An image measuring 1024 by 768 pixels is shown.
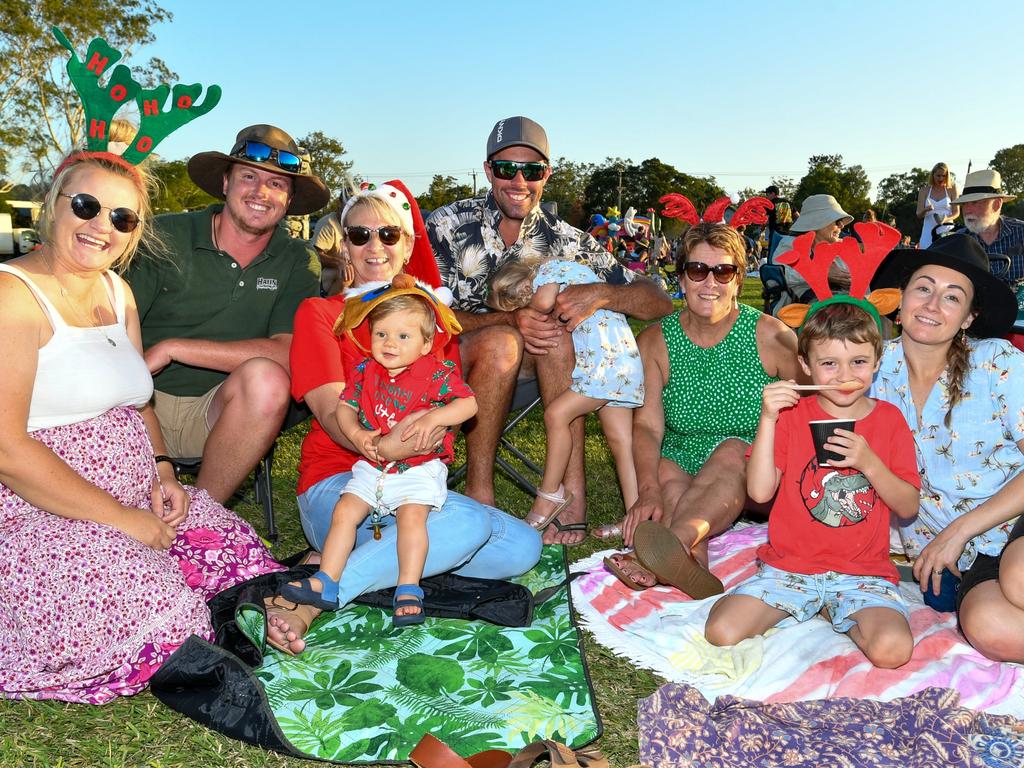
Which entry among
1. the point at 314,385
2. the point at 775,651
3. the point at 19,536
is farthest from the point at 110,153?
Result: the point at 775,651

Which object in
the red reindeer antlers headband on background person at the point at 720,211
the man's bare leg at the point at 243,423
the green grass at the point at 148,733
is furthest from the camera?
the red reindeer antlers headband on background person at the point at 720,211

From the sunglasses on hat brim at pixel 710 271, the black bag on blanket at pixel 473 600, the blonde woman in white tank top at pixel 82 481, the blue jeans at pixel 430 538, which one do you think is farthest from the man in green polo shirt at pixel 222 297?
the sunglasses on hat brim at pixel 710 271

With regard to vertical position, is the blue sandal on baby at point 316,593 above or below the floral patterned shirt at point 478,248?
below

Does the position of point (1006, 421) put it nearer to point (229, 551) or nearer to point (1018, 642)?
point (1018, 642)

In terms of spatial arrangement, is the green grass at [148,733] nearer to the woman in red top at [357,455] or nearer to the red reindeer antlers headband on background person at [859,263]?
the woman in red top at [357,455]

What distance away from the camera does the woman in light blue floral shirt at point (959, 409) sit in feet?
10.3

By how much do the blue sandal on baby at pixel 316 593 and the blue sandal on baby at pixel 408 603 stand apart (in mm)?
228

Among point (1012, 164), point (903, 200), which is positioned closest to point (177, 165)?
point (903, 200)

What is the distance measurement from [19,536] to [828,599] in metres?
2.73

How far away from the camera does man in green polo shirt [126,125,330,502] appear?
390 cm

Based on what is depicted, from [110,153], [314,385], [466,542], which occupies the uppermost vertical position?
[110,153]

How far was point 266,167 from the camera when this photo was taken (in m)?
4.10

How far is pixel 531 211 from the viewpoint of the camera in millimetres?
4805

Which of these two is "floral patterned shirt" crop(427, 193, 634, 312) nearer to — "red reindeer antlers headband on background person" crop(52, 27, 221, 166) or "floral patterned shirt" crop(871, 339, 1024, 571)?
"red reindeer antlers headband on background person" crop(52, 27, 221, 166)
